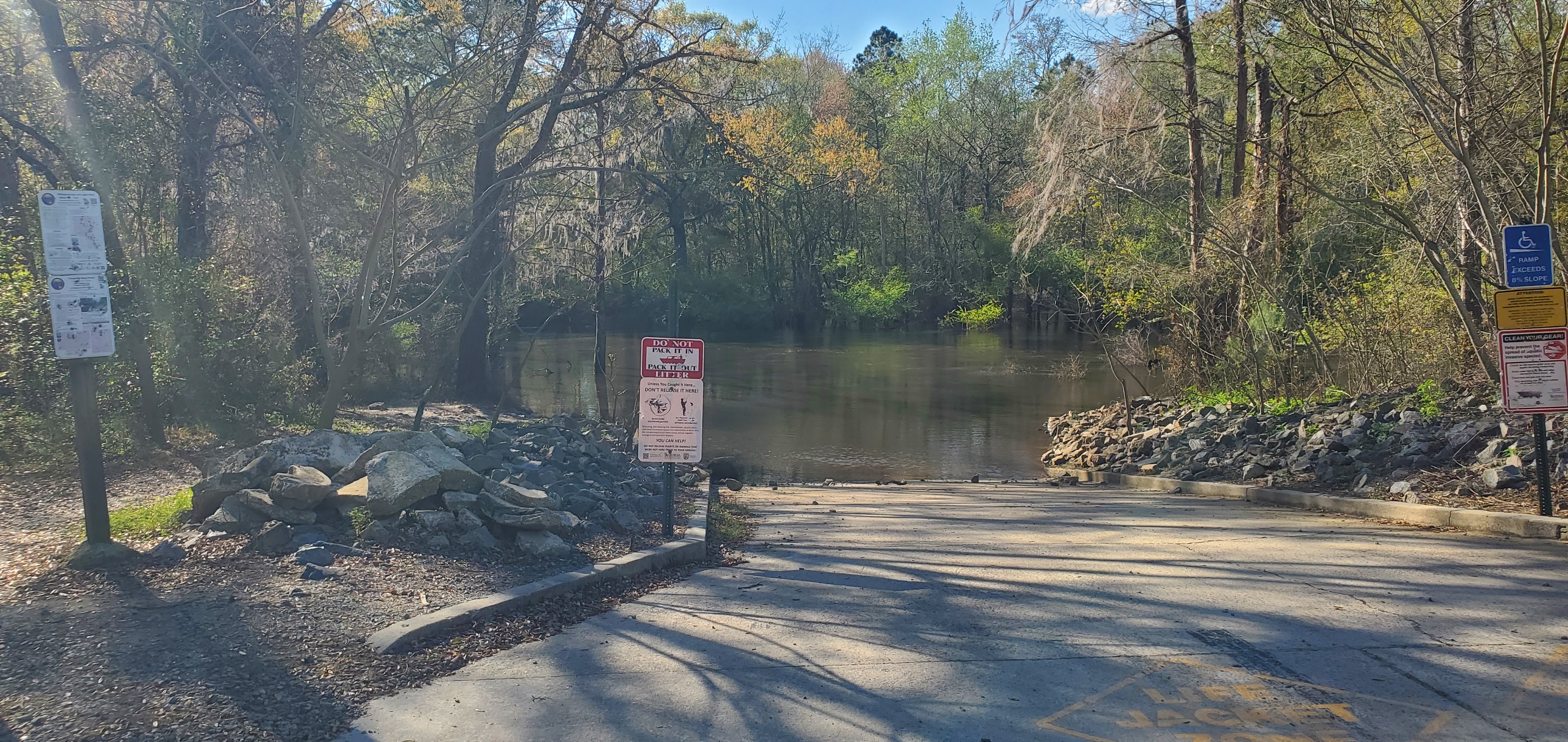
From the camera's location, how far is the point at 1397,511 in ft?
30.9

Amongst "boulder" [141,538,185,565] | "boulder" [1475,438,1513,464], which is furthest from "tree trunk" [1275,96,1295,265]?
"boulder" [141,538,185,565]

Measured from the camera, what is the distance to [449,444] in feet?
30.8

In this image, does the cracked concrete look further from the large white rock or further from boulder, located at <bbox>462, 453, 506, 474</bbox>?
the large white rock

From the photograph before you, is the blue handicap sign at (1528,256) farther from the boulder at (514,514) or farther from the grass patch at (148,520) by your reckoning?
the grass patch at (148,520)

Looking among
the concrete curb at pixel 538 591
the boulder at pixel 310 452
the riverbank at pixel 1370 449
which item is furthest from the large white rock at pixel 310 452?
the riverbank at pixel 1370 449

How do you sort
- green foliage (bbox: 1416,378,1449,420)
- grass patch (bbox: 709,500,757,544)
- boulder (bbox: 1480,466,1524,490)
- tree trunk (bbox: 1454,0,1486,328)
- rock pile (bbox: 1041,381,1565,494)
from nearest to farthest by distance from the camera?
grass patch (bbox: 709,500,757,544) < boulder (bbox: 1480,466,1524,490) < tree trunk (bbox: 1454,0,1486,328) < rock pile (bbox: 1041,381,1565,494) < green foliage (bbox: 1416,378,1449,420)

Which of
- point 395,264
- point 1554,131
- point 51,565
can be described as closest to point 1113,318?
point 1554,131

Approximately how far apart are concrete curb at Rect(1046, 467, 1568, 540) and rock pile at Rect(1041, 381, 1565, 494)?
44cm

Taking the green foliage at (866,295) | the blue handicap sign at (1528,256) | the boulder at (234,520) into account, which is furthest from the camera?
the green foliage at (866,295)

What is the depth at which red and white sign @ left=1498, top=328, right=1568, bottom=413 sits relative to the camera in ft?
26.0

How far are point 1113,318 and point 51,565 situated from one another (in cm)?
2157

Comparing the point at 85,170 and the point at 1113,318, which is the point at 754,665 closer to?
the point at 85,170

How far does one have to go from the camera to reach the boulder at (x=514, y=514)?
709 centimetres

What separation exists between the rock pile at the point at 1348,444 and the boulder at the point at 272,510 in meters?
9.89
